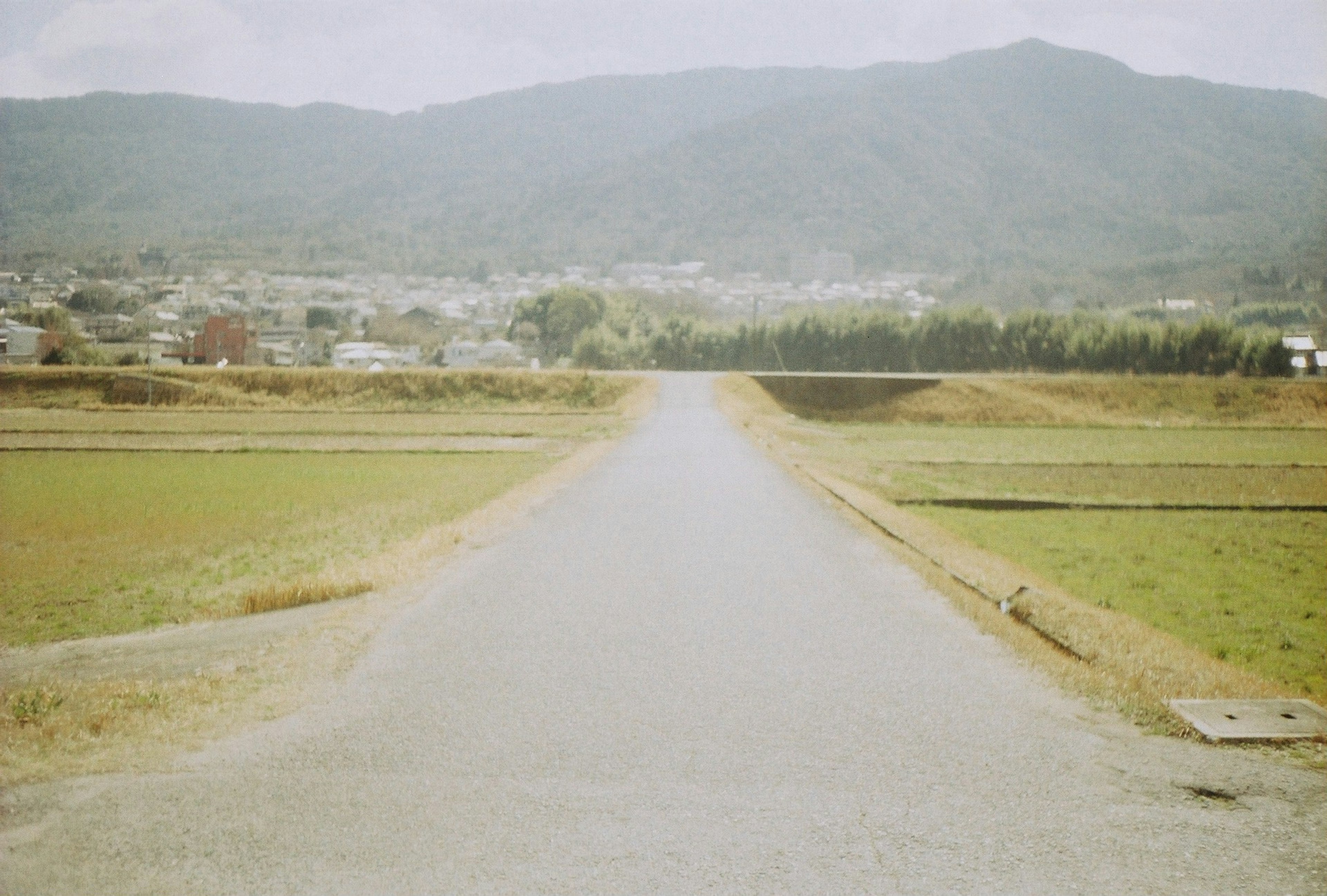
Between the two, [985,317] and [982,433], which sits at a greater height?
[985,317]

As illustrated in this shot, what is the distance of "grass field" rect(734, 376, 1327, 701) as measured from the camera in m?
12.7

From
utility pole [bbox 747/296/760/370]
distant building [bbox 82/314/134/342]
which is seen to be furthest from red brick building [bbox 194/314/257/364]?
utility pole [bbox 747/296/760/370]

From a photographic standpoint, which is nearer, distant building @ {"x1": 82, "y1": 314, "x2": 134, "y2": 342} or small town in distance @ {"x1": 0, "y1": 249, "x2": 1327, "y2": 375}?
small town in distance @ {"x1": 0, "y1": 249, "x2": 1327, "y2": 375}

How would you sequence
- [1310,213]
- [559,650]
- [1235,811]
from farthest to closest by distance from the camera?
1. [1310,213]
2. [559,650]
3. [1235,811]

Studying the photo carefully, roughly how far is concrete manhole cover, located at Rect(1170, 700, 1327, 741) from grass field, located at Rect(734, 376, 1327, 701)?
316 centimetres

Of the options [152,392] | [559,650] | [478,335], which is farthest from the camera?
[478,335]

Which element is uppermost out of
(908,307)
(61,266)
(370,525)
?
(908,307)

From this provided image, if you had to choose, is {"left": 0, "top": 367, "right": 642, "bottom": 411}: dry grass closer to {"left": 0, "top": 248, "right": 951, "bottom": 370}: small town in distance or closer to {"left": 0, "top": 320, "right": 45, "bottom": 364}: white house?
{"left": 0, "top": 248, "right": 951, "bottom": 370}: small town in distance

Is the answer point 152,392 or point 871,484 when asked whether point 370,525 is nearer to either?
point 871,484

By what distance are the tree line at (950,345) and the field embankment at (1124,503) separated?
1578 cm

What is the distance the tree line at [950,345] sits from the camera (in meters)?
69.1

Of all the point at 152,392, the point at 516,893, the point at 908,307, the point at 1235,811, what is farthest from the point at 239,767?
the point at 908,307

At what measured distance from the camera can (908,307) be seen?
19125cm

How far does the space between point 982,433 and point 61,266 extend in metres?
39.7
